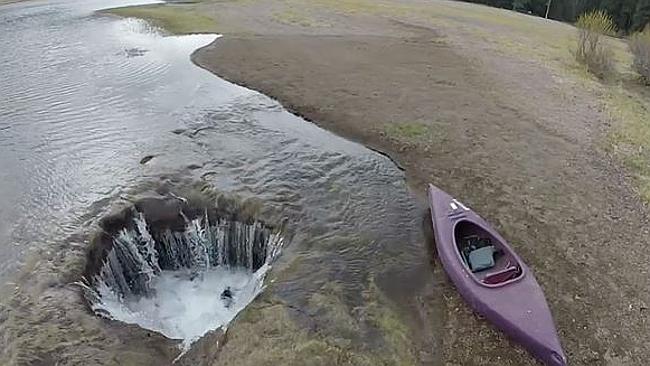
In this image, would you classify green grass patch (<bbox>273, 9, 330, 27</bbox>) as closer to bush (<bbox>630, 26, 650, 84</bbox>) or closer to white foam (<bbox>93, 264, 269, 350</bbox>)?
bush (<bbox>630, 26, 650, 84</bbox>)

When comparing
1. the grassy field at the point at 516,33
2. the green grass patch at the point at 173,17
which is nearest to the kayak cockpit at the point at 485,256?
the grassy field at the point at 516,33

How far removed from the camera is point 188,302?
38.3 ft

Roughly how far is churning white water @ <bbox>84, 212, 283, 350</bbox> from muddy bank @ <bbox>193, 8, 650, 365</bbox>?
13.3 feet

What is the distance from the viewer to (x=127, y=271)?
38.6 feet

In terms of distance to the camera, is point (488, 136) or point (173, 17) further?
point (173, 17)

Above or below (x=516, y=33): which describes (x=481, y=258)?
below

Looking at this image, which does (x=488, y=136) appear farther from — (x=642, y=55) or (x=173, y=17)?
(x=173, y=17)

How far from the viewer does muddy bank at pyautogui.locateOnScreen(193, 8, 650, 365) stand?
1047 centimetres

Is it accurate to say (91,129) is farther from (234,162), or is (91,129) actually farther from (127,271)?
(127,271)

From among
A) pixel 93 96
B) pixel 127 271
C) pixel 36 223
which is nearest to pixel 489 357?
pixel 127 271

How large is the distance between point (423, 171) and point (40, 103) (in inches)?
487

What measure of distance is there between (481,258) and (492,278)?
667 millimetres

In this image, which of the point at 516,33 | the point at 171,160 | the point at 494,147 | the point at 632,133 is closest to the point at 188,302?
the point at 171,160

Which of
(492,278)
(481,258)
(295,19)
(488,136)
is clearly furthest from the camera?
(295,19)
